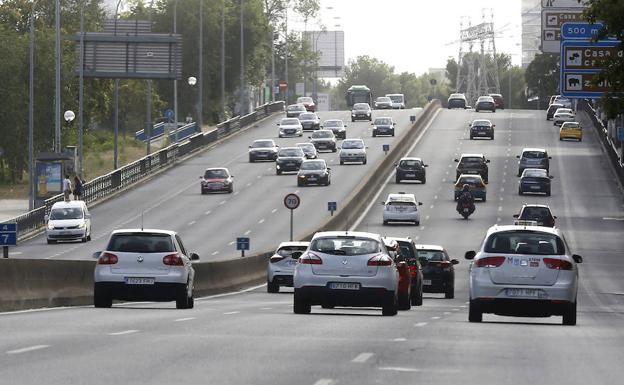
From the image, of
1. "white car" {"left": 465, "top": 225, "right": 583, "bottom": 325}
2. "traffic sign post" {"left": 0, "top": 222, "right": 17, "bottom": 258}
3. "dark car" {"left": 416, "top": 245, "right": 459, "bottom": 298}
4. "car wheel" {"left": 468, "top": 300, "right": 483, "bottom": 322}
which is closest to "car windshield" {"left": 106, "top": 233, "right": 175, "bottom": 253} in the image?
"car wheel" {"left": 468, "top": 300, "right": 483, "bottom": 322}

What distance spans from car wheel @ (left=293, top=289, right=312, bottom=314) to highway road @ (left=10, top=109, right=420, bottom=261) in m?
25.5

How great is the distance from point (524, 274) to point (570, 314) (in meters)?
0.96

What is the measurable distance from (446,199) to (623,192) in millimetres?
10153

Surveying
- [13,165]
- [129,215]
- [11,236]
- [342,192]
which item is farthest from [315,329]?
[13,165]

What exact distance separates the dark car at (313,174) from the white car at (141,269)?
58.7m

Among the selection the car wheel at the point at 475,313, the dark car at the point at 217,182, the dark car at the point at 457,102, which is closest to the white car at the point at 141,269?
the car wheel at the point at 475,313

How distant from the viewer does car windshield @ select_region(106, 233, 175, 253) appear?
27.7m

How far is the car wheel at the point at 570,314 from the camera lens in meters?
24.4

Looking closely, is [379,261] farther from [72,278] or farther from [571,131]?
[571,131]

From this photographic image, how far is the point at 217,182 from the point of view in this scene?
85.7 meters

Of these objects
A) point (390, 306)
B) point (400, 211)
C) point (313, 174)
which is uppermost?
point (390, 306)

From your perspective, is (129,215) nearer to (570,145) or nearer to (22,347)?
(570,145)

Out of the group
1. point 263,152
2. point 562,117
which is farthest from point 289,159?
point 562,117

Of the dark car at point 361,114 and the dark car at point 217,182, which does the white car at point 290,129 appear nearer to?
the dark car at point 361,114
